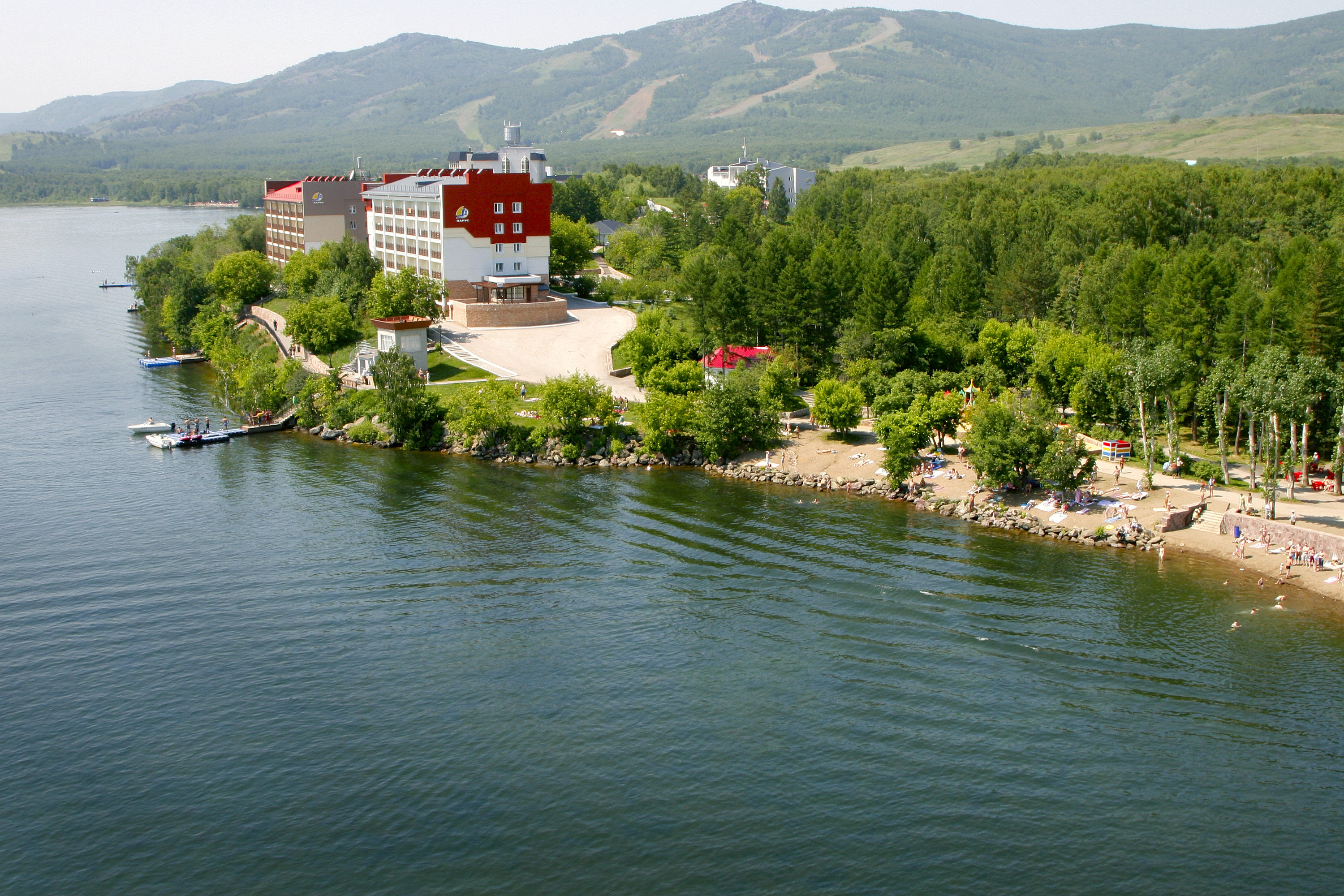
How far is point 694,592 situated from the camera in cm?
3634

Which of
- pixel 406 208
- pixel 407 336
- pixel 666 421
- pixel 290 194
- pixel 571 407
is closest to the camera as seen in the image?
pixel 666 421

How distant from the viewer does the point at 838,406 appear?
52812 mm

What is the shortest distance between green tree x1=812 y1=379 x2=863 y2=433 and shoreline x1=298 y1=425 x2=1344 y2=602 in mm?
1030

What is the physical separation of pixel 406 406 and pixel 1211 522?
37.3 metres

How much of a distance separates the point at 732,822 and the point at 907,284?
52989 millimetres

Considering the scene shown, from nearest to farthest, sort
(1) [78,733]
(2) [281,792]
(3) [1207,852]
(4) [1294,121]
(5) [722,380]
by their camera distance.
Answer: (3) [1207,852] → (2) [281,792] → (1) [78,733] → (5) [722,380] → (4) [1294,121]

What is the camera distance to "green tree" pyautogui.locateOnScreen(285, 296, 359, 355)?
69.5 metres

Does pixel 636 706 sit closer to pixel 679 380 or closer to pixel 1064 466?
pixel 1064 466

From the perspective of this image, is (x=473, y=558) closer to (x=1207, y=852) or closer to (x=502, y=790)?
(x=502, y=790)

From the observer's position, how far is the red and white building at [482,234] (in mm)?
79375

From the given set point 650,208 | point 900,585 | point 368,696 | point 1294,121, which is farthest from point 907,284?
point 1294,121

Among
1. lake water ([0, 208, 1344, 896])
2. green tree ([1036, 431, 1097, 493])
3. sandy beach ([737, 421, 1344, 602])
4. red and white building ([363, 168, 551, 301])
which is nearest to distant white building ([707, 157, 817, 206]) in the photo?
red and white building ([363, 168, 551, 301])

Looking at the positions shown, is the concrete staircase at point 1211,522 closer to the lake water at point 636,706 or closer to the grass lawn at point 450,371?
Result: the lake water at point 636,706

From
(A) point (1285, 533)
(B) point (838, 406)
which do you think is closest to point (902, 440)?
(B) point (838, 406)
